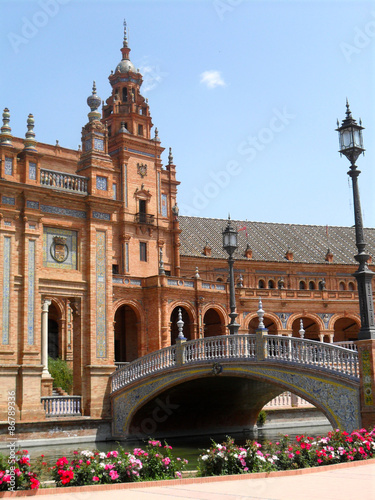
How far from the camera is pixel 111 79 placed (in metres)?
53.2

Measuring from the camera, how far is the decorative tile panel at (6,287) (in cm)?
2730

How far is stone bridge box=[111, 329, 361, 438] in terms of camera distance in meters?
20.3

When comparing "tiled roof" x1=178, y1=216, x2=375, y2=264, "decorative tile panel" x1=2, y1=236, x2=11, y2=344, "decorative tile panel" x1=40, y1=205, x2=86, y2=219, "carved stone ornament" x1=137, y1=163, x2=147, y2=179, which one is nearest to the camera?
"decorative tile panel" x1=2, y1=236, x2=11, y2=344

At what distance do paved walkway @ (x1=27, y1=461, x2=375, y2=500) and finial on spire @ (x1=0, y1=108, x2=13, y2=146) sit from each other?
2035 centimetres

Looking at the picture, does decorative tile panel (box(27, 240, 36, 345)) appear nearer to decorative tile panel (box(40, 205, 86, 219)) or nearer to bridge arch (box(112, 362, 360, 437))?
decorative tile panel (box(40, 205, 86, 219))

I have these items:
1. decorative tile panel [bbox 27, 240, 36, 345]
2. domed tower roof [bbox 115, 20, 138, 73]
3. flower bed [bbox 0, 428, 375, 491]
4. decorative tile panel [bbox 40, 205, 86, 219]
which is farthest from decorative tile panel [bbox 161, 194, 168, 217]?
flower bed [bbox 0, 428, 375, 491]

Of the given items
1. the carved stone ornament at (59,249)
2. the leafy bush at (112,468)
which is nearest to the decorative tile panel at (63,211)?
the carved stone ornament at (59,249)

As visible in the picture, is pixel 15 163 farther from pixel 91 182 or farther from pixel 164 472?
pixel 164 472

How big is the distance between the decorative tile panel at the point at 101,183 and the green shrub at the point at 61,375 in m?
9.59

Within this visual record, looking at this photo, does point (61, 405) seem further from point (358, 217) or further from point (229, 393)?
point (358, 217)

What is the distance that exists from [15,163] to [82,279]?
5774mm

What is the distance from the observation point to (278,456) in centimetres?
1366

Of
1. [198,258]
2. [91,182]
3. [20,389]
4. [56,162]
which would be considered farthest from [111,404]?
[198,258]

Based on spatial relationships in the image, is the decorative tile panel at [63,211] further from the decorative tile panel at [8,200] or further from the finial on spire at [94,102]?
the finial on spire at [94,102]
